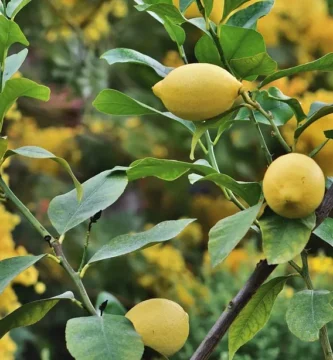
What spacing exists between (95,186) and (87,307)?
0.29 feet

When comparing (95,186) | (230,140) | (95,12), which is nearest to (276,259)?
(95,186)

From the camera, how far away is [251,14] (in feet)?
1.55

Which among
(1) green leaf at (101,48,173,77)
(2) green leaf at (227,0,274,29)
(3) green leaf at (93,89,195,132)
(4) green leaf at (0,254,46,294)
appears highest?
(2) green leaf at (227,0,274,29)

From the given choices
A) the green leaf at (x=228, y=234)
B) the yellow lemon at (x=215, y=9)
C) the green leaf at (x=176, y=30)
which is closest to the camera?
the green leaf at (x=228, y=234)

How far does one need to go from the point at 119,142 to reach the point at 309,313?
4.53ft

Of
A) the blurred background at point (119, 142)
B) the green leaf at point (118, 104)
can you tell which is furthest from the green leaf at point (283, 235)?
the blurred background at point (119, 142)

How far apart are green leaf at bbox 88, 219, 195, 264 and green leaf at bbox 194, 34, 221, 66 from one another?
10 cm

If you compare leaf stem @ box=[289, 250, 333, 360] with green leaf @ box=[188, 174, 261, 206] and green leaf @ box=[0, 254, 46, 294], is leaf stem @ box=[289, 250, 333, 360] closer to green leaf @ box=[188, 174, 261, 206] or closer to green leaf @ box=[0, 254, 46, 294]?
green leaf @ box=[188, 174, 261, 206]

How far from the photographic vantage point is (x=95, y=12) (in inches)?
67.1

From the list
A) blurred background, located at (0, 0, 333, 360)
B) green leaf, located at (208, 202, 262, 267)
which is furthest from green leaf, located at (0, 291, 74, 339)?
blurred background, located at (0, 0, 333, 360)

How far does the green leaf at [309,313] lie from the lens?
411 millimetres

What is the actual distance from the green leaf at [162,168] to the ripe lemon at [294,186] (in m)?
0.05

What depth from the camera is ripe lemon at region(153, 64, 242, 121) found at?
39 centimetres

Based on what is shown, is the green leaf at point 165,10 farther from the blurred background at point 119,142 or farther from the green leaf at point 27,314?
the blurred background at point 119,142
